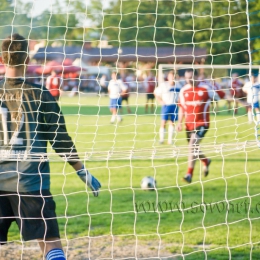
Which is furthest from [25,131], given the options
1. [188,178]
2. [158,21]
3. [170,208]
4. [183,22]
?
[183,22]

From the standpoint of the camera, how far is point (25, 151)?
3686 millimetres

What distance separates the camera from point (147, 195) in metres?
7.14

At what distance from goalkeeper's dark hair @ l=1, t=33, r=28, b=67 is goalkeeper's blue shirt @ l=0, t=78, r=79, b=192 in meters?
0.12

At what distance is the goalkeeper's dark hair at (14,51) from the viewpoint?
3.69 metres

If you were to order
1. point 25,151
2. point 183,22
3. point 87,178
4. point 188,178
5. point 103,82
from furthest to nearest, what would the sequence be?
point 183,22, point 188,178, point 103,82, point 87,178, point 25,151

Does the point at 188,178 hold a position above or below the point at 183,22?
above

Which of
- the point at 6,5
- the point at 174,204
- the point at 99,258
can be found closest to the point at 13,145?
the point at 99,258

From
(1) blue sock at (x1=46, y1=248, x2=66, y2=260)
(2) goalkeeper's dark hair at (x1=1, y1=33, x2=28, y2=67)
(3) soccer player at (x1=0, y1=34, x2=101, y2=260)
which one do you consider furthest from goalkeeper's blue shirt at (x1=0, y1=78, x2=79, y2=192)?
(1) blue sock at (x1=46, y1=248, x2=66, y2=260)

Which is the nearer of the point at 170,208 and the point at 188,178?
the point at 170,208

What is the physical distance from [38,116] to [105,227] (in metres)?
2.26

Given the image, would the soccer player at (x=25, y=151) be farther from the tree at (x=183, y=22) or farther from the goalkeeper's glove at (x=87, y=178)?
the tree at (x=183, y=22)

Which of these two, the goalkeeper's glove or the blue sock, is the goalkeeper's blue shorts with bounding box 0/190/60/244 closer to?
the blue sock

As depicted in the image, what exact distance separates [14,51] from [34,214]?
1.08m

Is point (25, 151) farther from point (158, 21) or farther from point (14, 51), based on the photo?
point (158, 21)
